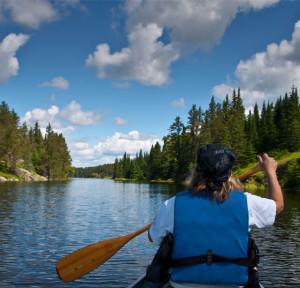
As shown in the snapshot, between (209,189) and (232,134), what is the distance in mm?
59230

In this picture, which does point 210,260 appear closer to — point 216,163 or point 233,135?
point 216,163

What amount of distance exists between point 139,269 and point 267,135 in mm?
58541

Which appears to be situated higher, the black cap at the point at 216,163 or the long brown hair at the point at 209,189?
the black cap at the point at 216,163

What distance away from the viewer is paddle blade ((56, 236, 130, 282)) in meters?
4.10

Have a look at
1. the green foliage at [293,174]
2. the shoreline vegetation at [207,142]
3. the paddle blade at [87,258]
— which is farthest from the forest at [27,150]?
the paddle blade at [87,258]

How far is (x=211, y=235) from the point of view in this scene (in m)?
2.56

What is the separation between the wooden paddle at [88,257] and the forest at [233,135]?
126 feet

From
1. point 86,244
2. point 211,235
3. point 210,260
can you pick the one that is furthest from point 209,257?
point 86,244

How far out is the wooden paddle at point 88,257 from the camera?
4.10 meters

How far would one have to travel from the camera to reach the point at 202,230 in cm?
254

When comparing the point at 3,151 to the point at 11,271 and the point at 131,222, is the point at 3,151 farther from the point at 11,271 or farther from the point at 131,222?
the point at 11,271

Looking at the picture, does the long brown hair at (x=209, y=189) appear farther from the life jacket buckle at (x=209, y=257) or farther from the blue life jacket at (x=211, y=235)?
the life jacket buckle at (x=209, y=257)

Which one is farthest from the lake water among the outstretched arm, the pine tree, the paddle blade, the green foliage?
the pine tree

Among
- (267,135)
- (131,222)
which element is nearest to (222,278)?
(131,222)
